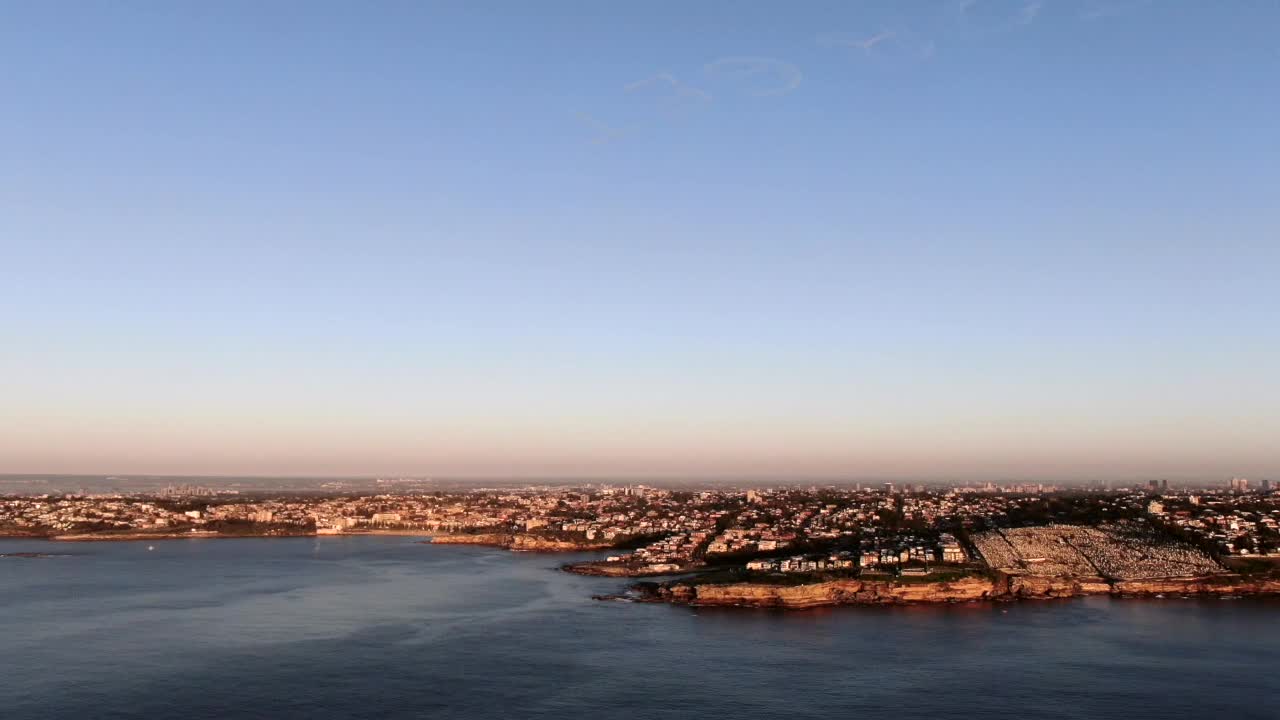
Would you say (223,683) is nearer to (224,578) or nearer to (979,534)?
(224,578)

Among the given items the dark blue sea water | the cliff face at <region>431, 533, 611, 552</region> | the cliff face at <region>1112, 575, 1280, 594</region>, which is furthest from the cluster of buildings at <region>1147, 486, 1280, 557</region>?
the cliff face at <region>431, 533, 611, 552</region>

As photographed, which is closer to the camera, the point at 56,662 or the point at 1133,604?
the point at 56,662

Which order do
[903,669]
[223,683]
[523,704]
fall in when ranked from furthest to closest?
[903,669]
[223,683]
[523,704]

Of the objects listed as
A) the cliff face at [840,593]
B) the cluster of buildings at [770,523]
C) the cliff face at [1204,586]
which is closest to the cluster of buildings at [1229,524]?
the cluster of buildings at [770,523]

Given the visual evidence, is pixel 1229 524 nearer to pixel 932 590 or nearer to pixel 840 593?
pixel 932 590

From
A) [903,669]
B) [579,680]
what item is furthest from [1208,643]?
[579,680]

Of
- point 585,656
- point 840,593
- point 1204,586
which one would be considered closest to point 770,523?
point 840,593

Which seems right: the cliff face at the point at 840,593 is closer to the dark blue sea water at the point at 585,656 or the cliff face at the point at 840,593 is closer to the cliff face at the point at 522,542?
the dark blue sea water at the point at 585,656
